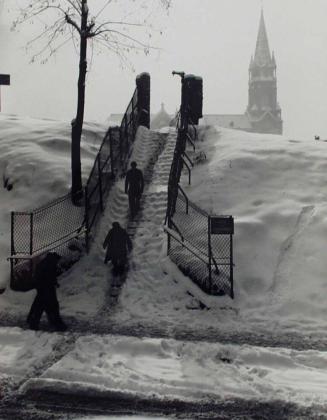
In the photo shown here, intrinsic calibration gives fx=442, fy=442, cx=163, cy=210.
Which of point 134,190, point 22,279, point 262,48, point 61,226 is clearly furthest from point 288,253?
point 262,48

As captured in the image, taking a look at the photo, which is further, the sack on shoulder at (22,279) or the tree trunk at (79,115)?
the tree trunk at (79,115)

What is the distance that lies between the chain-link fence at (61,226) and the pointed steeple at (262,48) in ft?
352

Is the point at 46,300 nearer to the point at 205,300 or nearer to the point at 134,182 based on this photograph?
the point at 205,300

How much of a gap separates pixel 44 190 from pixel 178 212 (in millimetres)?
4166

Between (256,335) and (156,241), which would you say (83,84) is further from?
(256,335)

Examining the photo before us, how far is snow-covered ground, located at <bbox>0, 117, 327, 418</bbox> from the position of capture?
250 inches

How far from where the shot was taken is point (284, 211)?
12.2 m

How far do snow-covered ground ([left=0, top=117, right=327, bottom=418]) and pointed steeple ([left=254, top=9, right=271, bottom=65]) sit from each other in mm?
103762

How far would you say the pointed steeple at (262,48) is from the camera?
369 ft

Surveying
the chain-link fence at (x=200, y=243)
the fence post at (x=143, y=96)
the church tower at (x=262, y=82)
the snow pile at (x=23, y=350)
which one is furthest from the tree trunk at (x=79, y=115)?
the church tower at (x=262, y=82)

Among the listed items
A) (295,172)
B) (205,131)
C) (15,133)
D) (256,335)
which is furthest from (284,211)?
(15,133)

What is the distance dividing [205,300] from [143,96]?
497 inches

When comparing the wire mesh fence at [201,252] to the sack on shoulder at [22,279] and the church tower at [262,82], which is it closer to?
the sack on shoulder at [22,279]

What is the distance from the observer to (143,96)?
1995 centimetres
